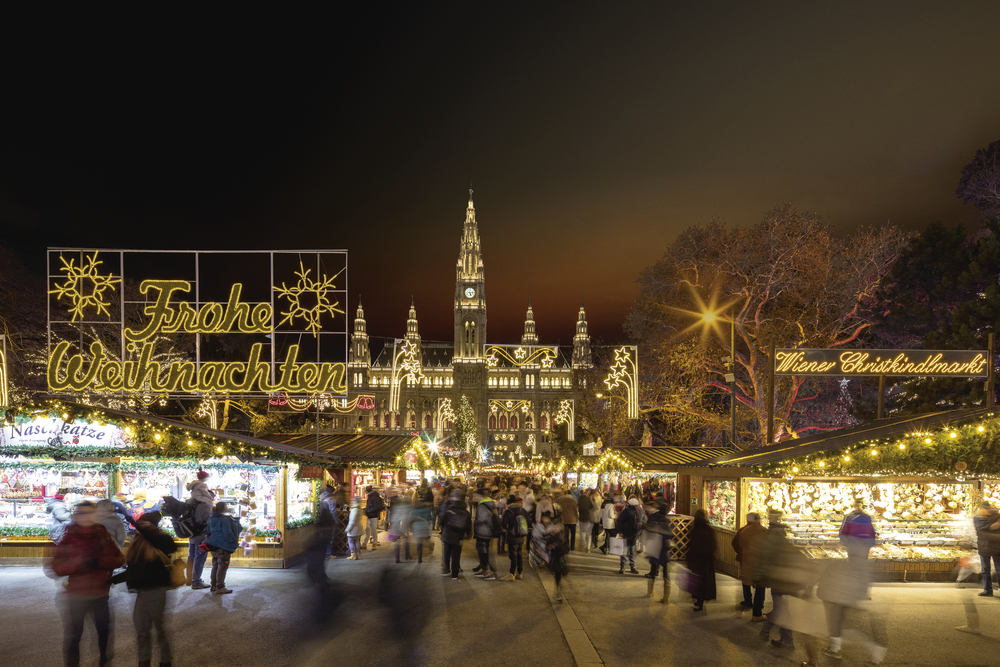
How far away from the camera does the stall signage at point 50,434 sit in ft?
41.8

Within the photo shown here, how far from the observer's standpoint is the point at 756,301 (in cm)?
2608

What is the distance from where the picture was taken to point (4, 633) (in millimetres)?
8016

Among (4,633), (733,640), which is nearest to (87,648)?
(4,633)

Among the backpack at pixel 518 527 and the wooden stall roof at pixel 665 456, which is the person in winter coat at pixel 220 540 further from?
the wooden stall roof at pixel 665 456

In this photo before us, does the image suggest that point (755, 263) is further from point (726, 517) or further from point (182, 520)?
point (182, 520)

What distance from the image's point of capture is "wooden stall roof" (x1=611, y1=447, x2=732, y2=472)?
64.4 ft

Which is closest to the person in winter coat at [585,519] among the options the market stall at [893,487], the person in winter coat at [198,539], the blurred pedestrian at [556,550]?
the market stall at [893,487]

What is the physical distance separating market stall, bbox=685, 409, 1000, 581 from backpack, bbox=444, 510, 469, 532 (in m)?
4.84

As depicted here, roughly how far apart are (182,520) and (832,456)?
10.3m

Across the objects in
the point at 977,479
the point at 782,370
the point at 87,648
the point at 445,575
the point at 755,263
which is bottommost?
the point at 445,575

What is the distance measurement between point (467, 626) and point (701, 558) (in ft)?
11.0

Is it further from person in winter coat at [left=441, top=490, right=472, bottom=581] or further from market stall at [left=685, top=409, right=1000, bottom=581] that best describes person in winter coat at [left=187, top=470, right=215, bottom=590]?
market stall at [left=685, top=409, right=1000, bottom=581]

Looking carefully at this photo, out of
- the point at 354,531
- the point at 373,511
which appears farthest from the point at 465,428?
the point at 354,531

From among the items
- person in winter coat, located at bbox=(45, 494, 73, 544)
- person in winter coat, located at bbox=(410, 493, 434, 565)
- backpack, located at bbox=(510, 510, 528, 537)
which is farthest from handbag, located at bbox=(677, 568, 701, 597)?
person in winter coat, located at bbox=(45, 494, 73, 544)
